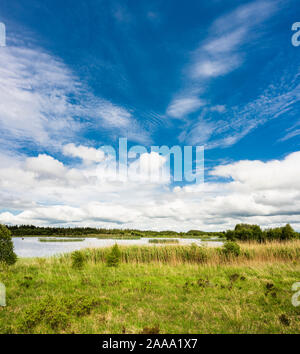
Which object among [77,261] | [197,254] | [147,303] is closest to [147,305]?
[147,303]

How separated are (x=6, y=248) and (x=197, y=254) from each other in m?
15.1

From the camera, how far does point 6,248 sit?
45.7 ft

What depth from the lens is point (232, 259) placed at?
19828 millimetres

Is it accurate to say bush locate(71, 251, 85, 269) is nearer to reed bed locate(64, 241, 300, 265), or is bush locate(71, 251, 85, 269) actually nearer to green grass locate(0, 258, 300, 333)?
green grass locate(0, 258, 300, 333)

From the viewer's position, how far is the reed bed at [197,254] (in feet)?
66.1

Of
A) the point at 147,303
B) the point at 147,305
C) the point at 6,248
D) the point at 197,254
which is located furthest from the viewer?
the point at 197,254

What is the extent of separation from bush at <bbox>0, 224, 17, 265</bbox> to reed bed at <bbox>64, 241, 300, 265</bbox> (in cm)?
637

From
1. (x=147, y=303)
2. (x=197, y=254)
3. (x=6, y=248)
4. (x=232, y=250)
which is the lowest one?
(x=197, y=254)

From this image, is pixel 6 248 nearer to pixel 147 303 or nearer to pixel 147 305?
pixel 147 303

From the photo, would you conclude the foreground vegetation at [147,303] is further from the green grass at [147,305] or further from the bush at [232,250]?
the bush at [232,250]

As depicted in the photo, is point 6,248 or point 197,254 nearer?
point 6,248

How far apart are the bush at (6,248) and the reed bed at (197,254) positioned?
6365 millimetres
